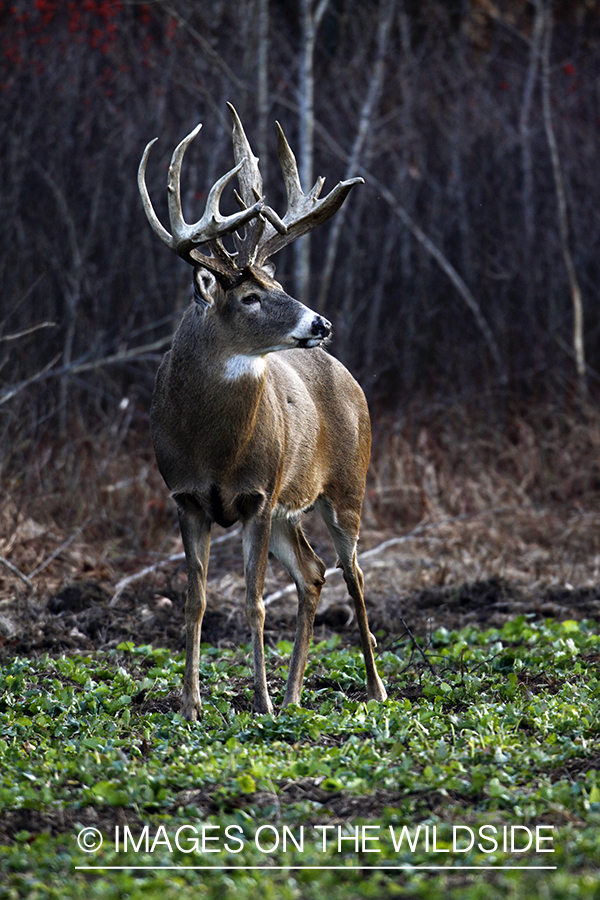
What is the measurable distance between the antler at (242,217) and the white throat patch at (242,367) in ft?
1.32

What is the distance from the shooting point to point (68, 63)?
564 inches

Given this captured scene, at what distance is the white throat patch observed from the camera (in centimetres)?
558

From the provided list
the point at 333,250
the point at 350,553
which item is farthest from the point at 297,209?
the point at 333,250

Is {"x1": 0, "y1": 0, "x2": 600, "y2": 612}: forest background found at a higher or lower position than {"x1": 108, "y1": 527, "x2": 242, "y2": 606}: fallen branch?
higher

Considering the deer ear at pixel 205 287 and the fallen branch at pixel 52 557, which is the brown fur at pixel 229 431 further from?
the fallen branch at pixel 52 557

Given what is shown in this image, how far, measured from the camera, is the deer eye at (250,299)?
5602 millimetres

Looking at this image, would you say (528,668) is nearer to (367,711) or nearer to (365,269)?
(367,711)

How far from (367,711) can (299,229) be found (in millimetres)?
2387

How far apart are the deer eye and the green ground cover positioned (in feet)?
6.30

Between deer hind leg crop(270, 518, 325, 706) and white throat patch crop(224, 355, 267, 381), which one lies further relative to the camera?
deer hind leg crop(270, 518, 325, 706)

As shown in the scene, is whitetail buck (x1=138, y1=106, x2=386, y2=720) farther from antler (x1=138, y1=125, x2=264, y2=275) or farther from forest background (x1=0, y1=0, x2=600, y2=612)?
forest background (x1=0, y1=0, x2=600, y2=612)


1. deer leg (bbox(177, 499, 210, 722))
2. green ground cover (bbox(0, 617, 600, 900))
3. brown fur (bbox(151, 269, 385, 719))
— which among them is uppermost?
brown fur (bbox(151, 269, 385, 719))

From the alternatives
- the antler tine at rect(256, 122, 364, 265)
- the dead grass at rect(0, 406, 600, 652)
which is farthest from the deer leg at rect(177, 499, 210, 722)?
the dead grass at rect(0, 406, 600, 652)

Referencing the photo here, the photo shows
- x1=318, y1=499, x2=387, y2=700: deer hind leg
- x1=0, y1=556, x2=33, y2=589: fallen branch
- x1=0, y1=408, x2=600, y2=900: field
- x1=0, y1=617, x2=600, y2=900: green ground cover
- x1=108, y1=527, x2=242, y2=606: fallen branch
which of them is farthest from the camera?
x1=108, y1=527, x2=242, y2=606: fallen branch
